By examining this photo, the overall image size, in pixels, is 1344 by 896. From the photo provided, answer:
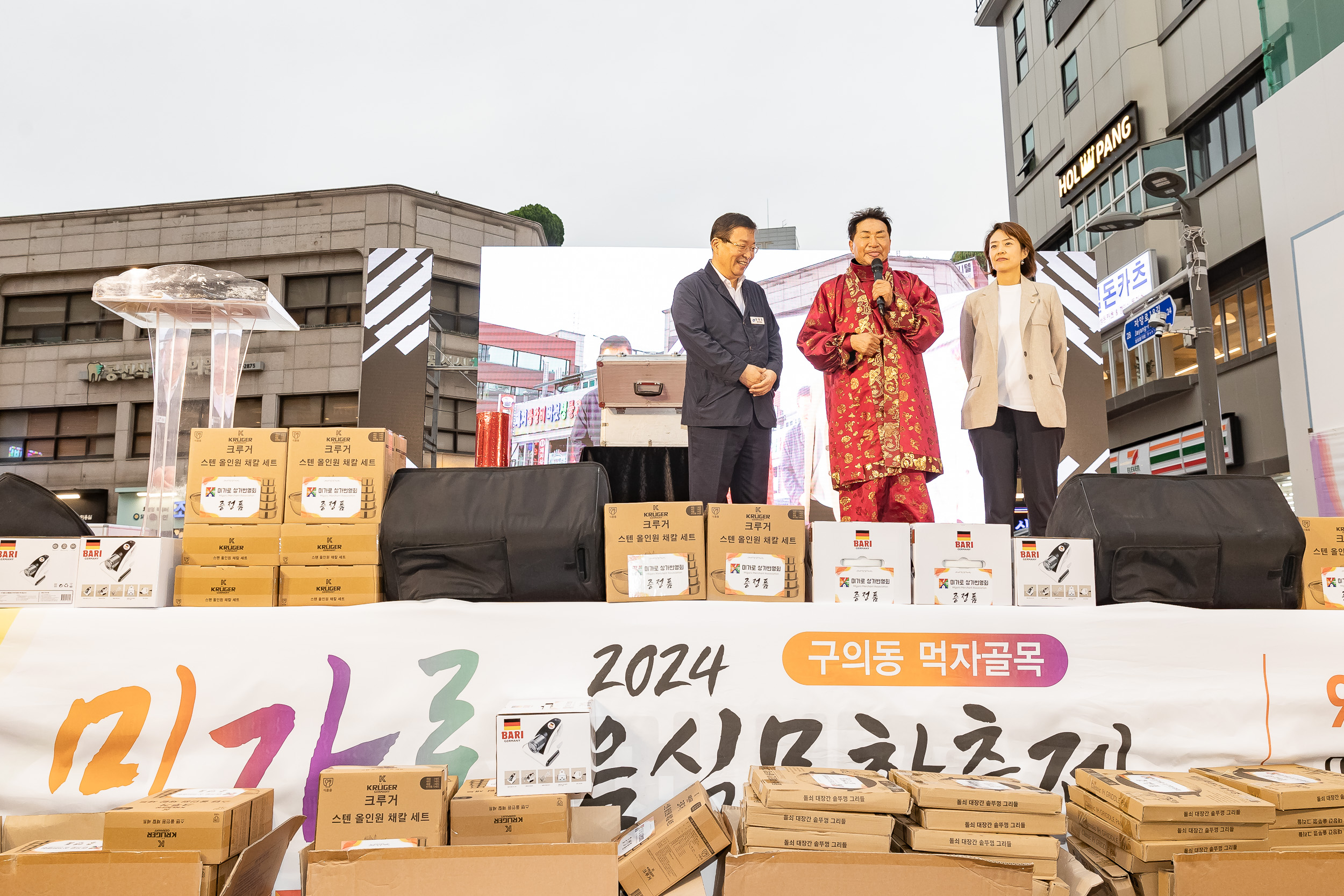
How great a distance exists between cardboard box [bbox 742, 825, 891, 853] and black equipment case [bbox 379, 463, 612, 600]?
70 cm

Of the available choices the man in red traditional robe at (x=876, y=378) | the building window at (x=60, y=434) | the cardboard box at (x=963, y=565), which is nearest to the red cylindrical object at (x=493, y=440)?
the man in red traditional robe at (x=876, y=378)

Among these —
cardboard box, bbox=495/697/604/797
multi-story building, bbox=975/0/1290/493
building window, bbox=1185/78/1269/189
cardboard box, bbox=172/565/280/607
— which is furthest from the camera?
building window, bbox=1185/78/1269/189

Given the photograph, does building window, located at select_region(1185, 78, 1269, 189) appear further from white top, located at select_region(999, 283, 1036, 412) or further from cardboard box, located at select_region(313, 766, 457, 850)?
cardboard box, located at select_region(313, 766, 457, 850)

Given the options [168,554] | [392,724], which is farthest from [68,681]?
[392,724]

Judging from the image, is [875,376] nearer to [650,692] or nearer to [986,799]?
[650,692]

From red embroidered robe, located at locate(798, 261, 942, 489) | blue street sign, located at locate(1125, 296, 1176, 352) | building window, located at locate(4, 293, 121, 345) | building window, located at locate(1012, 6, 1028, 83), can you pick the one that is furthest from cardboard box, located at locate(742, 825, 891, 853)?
building window, located at locate(4, 293, 121, 345)

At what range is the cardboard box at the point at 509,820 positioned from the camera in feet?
5.58

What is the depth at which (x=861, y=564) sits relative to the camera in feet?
6.93

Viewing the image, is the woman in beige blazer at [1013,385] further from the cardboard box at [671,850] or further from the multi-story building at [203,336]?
the multi-story building at [203,336]

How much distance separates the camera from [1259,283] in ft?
34.3

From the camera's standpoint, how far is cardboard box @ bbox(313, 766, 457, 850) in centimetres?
169

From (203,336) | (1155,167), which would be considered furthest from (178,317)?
→ (203,336)

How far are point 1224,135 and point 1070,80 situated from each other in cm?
441

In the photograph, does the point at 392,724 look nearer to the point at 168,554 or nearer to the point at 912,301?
the point at 168,554
